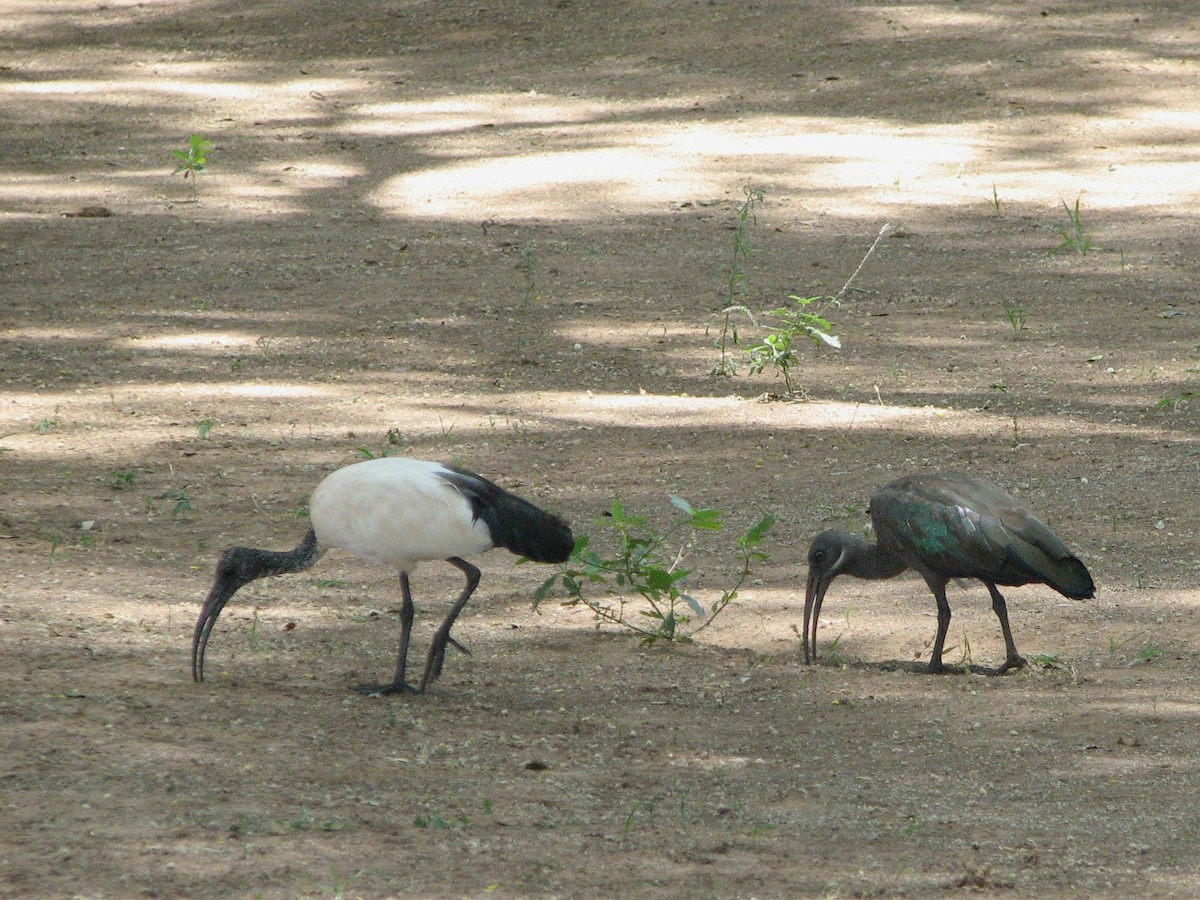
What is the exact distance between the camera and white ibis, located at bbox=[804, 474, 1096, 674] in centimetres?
576

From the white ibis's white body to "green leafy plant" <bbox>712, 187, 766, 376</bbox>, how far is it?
3.64 m

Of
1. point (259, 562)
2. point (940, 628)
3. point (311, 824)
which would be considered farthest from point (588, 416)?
point (311, 824)

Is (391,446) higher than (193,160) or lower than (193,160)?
lower

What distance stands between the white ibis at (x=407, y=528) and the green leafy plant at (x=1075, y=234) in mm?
7366

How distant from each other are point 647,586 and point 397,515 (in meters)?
1.18

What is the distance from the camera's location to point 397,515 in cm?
511

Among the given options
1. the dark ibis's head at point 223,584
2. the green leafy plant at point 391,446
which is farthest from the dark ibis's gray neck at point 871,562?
the green leafy plant at point 391,446

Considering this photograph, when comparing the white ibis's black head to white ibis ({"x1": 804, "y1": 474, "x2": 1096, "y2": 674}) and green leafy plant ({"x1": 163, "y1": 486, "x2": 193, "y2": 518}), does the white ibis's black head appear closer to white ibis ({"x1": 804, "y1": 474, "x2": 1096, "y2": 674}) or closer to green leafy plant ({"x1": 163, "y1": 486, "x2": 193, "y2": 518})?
white ibis ({"x1": 804, "y1": 474, "x2": 1096, "y2": 674})

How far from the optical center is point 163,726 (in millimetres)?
4492

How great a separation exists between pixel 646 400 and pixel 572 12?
30.9ft

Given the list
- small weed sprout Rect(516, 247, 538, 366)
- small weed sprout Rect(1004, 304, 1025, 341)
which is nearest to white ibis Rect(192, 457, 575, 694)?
small weed sprout Rect(516, 247, 538, 366)

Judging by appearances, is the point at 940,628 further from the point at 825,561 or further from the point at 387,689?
the point at 387,689

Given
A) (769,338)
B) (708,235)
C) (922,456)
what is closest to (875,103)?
(708,235)

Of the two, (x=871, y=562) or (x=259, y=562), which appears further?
(x=871, y=562)
